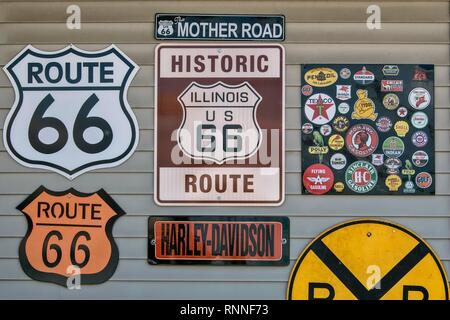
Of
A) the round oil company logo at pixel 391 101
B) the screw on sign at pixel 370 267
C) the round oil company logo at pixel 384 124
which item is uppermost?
the round oil company logo at pixel 391 101

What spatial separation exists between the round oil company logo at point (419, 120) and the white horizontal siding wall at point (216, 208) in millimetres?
84

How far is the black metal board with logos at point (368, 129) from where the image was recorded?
3.57 metres

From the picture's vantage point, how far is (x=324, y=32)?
3645 millimetres

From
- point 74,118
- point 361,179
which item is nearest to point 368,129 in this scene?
point 361,179

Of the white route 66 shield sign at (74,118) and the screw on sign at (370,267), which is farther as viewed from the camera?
the white route 66 shield sign at (74,118)

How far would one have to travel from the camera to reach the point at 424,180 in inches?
140

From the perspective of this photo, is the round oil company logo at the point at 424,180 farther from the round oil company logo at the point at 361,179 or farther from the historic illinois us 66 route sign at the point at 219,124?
the historic illinois us 66 route sign at the point at 219,124

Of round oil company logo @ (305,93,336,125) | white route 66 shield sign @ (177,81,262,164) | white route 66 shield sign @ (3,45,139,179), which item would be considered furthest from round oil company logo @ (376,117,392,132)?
white route 66 shield sign @ (3,45,139,179)

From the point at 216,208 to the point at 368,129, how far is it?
1.00 m

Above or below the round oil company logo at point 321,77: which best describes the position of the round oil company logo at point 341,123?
below

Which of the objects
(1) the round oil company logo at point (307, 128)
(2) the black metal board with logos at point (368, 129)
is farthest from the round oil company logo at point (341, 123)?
(1) the round oil company logo at point (307, 128)

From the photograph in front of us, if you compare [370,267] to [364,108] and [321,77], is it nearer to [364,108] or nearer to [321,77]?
[364,108]
